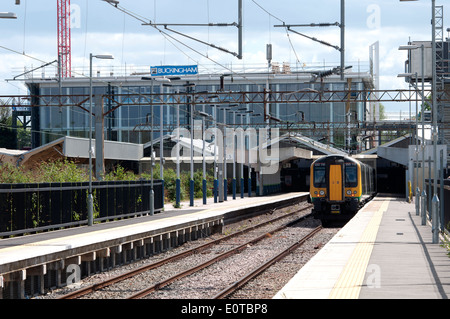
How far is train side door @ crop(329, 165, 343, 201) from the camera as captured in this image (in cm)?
3553

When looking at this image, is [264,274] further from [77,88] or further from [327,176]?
[77,88]

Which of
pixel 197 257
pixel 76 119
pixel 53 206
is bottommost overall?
pixel 197 257

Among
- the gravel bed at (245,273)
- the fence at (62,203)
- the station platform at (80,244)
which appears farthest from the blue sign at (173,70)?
the gravel bed at (245,273)

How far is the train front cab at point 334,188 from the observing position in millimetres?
35562

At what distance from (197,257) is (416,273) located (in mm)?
9454

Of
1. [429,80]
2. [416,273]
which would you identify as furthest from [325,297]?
[429,80]

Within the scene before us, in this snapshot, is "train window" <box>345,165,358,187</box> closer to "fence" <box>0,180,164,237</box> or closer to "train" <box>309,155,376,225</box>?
"train" <box>309,155,376,225</box>

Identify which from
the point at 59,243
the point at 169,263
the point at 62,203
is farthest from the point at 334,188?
the point at 59,243

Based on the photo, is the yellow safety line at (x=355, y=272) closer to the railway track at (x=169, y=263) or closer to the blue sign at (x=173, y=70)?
the railway track at (x=169, y=263)

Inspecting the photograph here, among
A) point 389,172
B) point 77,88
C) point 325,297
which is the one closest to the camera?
point 325,297

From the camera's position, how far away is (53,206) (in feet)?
78.4

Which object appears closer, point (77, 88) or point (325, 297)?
point (325, 297)

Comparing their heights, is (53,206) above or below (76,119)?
below
